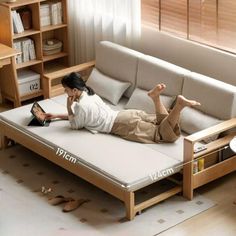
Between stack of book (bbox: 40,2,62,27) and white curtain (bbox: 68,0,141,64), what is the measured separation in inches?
6.0

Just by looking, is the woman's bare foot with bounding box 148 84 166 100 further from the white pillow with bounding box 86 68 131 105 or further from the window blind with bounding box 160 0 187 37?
the window blind with bounding box 160 0 187 37

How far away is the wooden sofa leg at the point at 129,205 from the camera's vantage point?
4.74m

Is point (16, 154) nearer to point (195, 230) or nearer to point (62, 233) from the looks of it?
point (62, 233)

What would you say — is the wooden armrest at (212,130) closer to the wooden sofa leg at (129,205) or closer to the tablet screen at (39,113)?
the wooden sofa leg at (129,205)

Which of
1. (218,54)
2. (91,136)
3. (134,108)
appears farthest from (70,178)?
(218,54)

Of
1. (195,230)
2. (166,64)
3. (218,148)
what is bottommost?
(195,230)

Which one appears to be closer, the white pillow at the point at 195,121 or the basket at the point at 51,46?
the white pillow at the point at 195,121

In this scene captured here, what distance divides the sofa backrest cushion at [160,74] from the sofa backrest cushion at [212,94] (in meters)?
0.08

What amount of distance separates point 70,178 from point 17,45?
1.67 metres

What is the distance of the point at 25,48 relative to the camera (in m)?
6.61

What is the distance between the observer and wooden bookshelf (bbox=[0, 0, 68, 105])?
6352 mm

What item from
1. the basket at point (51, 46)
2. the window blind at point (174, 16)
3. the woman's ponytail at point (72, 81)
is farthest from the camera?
the basket at point (51, 46)

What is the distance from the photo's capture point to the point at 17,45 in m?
6.54

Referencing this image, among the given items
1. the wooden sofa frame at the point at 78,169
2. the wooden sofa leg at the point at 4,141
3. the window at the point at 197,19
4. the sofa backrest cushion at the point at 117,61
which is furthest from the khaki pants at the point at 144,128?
the wooden sofa leg at the point at 4,141
